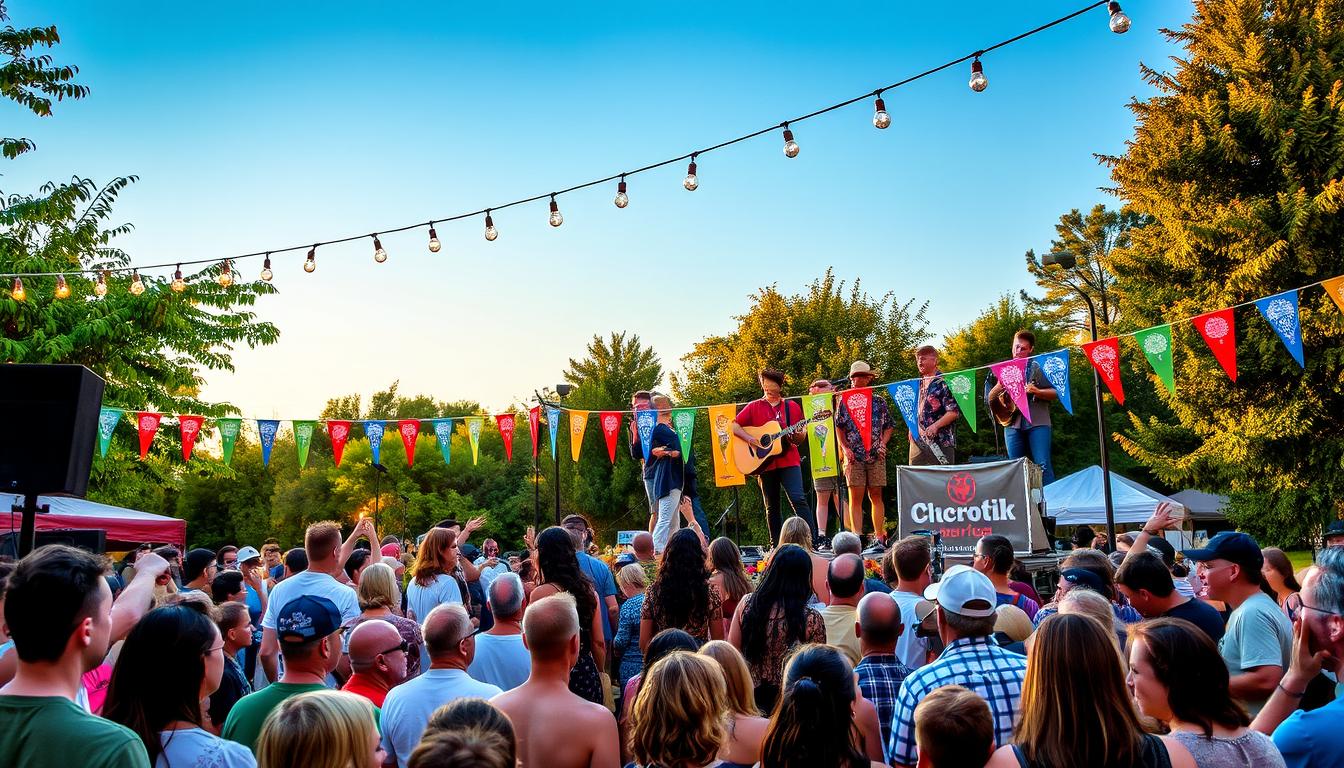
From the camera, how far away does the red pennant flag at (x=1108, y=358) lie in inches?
404

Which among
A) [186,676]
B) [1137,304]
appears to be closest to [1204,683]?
[186,676]

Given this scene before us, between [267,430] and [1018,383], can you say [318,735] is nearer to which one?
[1018,383]

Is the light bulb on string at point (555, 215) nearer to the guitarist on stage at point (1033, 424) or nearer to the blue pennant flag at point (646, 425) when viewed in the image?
the blue pennant flag at point (646, 425)

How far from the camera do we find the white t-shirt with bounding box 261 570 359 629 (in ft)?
16.6

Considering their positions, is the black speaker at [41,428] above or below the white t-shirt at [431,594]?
above

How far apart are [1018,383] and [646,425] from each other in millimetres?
4116

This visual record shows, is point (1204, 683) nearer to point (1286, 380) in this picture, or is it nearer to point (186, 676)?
point (186, 676)

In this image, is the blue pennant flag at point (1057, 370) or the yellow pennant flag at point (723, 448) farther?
the yellow pennant flag at point (723, 448)

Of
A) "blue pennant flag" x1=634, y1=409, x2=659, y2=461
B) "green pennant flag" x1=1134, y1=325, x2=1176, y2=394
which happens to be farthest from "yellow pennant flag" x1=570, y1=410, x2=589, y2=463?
"green pennant flag" x1=1134, y1=325, x2=1176, y2=394

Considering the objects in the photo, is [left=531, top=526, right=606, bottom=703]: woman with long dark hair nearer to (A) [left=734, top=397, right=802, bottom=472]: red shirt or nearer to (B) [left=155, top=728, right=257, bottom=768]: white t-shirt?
(B) [left=155, top=728, right=257, bottom=768]: white t-shirt

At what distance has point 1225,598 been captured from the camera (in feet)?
13.8

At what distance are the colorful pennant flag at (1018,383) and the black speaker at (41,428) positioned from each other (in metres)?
8.02

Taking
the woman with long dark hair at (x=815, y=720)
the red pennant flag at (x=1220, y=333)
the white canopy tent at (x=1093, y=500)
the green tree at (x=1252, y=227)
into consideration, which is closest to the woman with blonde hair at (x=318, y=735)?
the woman with long dark hair at (x=815, y=720)

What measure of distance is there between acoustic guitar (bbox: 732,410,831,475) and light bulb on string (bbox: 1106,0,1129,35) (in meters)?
5.08
